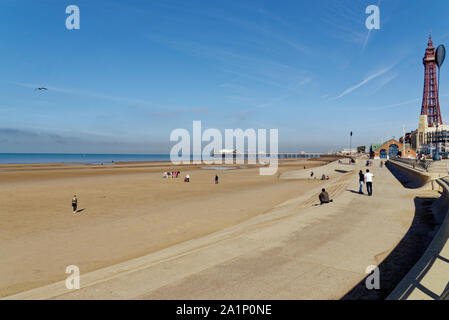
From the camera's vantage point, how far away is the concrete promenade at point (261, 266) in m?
4.40

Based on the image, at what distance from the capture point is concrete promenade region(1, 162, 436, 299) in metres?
4.40

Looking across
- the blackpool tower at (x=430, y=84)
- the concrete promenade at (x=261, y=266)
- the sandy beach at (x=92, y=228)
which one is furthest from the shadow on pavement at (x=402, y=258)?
the blackpool tower at (x=430, y=84)

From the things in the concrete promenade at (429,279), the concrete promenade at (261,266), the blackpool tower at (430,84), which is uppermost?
the blackpool tower at (430,84)

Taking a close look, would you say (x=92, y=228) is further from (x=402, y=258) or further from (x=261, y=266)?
(x=402, y=258)

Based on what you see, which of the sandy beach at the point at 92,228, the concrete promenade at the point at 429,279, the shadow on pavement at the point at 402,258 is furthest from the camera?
the sandy beach at the point at 92,228

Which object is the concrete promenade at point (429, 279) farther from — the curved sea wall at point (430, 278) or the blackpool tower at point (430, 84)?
the blackpool tower at point (430, 84)

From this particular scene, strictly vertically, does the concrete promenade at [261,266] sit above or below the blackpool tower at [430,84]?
below

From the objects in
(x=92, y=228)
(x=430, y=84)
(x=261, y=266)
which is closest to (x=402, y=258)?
(x=261, y=266)

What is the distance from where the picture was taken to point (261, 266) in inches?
209

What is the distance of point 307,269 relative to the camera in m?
5.13

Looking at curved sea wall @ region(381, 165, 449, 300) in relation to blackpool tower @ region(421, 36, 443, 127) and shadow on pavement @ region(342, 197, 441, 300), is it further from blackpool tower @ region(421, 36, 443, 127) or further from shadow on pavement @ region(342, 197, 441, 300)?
blackpool tower @ region(421, 36, 443, 127)
